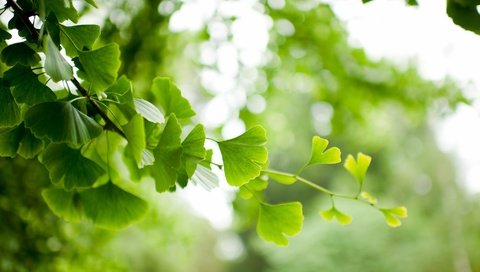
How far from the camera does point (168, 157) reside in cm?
23

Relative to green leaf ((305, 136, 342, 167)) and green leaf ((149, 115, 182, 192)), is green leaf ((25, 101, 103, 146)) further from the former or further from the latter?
green leaf ((305, 136, 342, 167))

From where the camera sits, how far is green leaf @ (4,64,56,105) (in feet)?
0.77

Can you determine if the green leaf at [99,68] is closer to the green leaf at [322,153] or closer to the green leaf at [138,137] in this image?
the green leaf at [138,137]

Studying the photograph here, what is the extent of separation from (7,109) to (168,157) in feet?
0.31

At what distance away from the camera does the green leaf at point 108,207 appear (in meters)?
0.32

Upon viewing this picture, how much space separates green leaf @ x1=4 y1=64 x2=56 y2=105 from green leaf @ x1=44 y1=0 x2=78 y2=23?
1.4 inches

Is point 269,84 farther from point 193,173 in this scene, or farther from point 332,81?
point 193,173

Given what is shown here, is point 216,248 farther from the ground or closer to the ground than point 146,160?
closer to the ground

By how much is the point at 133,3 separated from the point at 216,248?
16.0 feet

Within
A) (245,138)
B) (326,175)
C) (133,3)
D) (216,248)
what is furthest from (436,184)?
(245,138)

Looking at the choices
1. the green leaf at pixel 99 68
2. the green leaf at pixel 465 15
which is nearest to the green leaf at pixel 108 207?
the green leaf at pixel 99 68

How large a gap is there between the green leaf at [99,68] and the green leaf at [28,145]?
58 millimetres

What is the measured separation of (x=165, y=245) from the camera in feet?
3.61

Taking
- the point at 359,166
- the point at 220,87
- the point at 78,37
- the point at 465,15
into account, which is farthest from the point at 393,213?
the point at 220,87
